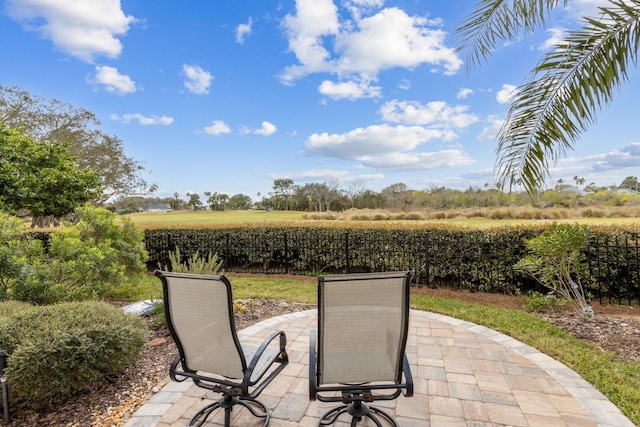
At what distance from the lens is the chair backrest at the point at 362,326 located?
1.58 m

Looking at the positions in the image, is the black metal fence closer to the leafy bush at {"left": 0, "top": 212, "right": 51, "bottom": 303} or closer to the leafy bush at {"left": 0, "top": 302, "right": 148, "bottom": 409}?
the leafy bush at {"left": 0, "top": 212, "right": 51, "bottom": 303}

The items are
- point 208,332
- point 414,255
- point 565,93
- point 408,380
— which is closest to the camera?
point 408,380

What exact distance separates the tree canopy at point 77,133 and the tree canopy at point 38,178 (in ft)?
22.7

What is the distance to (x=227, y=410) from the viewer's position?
6.47 ft

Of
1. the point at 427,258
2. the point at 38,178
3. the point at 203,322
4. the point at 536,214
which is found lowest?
the point at 427,258

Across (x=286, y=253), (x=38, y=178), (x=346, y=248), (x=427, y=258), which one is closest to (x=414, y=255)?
(x=427, y=258)

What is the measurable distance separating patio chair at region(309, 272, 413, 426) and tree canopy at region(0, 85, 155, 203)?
16874 millimetres

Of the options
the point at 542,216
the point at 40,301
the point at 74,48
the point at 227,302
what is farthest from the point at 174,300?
the point at 542,216

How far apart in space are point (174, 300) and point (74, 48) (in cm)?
887

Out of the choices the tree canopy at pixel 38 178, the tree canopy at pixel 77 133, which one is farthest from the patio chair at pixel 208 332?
the tree canopy at pixel 77 133

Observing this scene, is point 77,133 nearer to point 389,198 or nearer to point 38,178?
point 38,178

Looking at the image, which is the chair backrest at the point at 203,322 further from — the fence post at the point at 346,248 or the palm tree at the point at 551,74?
the fence post at the point at 346,248

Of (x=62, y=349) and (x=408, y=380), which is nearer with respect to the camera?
A: (x=408, y=380)

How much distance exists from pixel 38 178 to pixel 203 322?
8.97 metres
